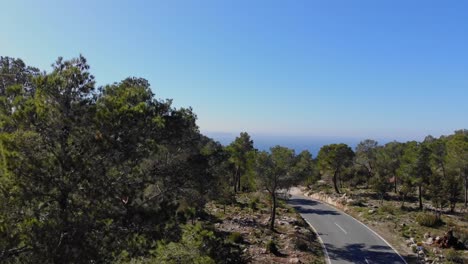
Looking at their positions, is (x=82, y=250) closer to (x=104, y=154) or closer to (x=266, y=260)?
(x=104, y=154)

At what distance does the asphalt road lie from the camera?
27.3 m

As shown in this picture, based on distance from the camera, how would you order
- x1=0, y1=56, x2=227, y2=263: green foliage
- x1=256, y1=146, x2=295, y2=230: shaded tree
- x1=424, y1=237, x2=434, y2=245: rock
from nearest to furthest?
x1=0, y1=56, x2=227, y2=263: green foliage
x1=424, y1=237, x2=434, y2=245: rock
x1=256, y1=146, x2=295, y2=230: shaded tree

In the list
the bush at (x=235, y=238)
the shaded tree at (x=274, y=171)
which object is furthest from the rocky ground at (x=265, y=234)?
the shaded tree at (x=274, y=171)

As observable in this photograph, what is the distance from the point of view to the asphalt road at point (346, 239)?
89.6 feet

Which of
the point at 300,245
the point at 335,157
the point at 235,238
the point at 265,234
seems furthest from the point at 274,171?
the point at 335,157

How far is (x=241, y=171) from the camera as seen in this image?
61.0 meters

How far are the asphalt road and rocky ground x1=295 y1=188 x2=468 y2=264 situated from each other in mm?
1130

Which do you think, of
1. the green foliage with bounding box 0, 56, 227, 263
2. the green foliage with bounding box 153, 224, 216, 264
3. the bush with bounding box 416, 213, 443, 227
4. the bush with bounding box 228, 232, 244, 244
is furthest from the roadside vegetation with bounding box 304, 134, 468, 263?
the green foliage with bounding box 0, 56, 227, 263

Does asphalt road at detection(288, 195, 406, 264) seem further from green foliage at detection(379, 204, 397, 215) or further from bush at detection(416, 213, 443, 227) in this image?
bush at detection(416, 213, 443, 227)

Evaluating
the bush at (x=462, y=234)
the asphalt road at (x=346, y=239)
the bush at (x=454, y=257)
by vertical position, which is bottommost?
the asphalt road at (x=346, y=239)

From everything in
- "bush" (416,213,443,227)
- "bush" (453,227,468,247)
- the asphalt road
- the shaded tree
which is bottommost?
the asphalt road

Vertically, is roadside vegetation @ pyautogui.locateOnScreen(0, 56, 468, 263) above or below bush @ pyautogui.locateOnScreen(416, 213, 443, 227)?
above

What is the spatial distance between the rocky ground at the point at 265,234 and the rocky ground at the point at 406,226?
7.22 metres

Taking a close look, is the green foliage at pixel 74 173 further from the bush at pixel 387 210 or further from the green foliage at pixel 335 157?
the green foliage at pixel 335 157
